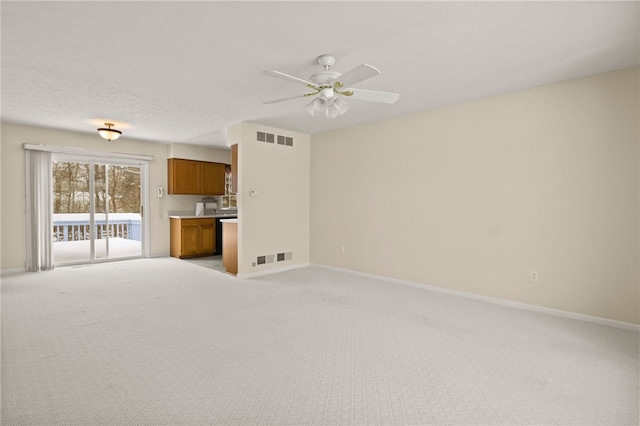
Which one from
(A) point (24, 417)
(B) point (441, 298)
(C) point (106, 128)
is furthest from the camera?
(C) point (106, 128)

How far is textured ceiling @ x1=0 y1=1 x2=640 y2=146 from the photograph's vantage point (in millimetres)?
2268

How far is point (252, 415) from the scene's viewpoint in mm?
1952

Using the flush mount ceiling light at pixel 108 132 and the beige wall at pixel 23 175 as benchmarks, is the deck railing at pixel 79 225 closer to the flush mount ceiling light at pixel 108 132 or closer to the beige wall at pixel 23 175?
the beige wall at pixel 23 175

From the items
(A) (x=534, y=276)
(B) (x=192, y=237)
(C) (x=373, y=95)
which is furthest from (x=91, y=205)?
(A) (x=534, y=276)

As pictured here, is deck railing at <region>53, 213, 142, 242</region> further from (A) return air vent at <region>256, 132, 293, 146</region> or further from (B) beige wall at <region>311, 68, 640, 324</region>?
(B) beige wall at <region>311, 68, 640, 324</region>

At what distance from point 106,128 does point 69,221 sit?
2289 millimetres

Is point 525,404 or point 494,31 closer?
point 525,404

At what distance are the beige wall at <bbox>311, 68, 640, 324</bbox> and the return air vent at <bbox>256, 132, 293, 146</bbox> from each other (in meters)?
1.11

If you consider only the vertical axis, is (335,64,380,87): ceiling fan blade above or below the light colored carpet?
above

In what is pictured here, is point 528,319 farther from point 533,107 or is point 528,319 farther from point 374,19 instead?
point 374,19

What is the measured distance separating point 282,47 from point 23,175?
5672mm

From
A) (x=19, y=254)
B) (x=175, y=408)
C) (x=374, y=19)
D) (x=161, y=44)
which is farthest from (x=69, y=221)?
(x=374, y=19)

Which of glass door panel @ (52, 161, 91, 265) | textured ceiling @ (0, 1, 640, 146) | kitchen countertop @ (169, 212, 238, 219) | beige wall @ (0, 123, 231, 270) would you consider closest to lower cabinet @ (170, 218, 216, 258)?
kitchen countertop @ (169, 212, 238, 219)

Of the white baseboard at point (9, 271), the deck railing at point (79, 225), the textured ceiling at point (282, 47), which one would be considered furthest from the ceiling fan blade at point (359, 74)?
the white baseboard at point (9, 271)
